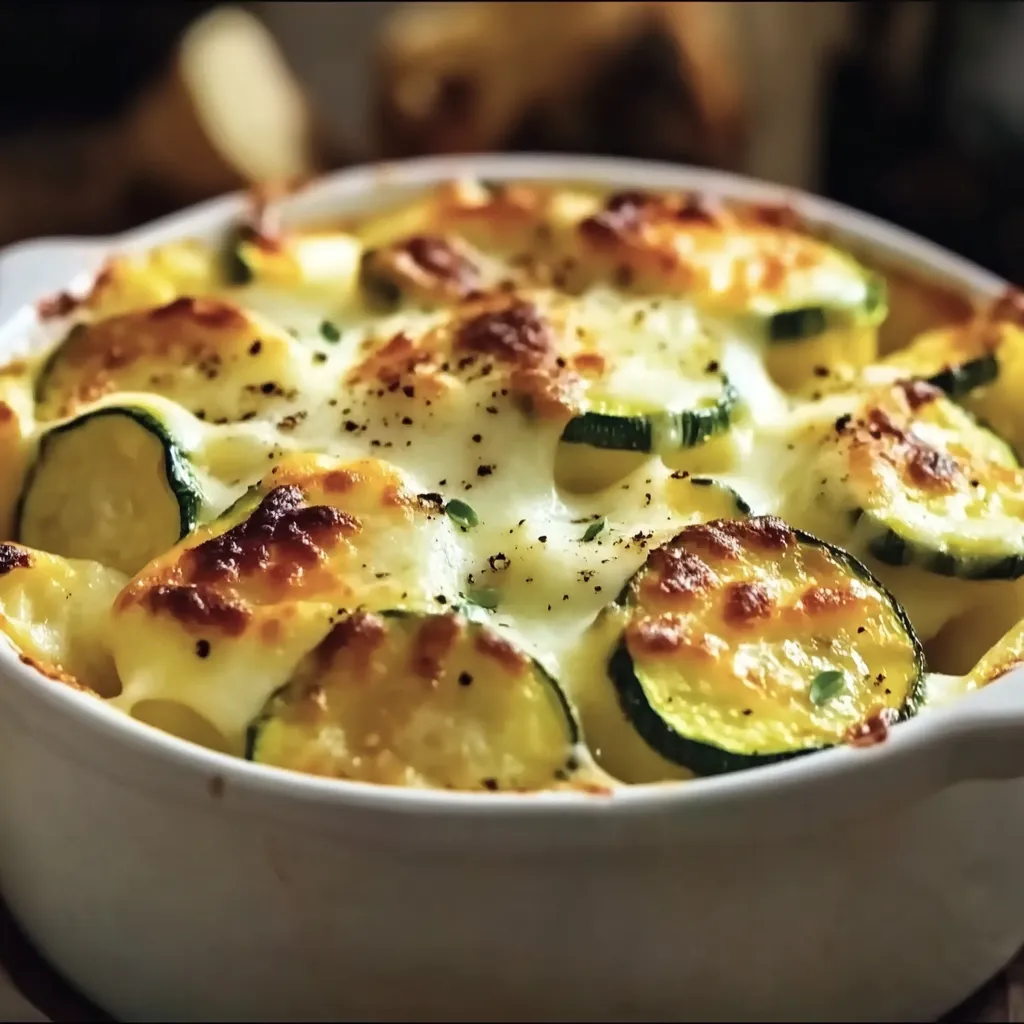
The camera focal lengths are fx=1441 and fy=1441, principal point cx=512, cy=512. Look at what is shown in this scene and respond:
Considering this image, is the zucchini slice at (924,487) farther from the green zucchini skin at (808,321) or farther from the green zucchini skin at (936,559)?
the green zucchini skin at (808,321)

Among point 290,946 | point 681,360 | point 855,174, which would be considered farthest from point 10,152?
point 290,946

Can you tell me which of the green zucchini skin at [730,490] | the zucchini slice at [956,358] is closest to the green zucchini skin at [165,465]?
the green zucchini skin at [730,490]

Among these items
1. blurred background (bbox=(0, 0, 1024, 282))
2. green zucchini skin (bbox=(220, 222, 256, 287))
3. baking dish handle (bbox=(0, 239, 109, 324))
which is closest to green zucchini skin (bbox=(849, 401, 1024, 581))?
green zucchini skin (bbox=(220, 222, 256, 287))

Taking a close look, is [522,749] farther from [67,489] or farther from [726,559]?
[67,489]

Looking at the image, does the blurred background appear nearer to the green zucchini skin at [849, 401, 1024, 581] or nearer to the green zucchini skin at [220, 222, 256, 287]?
the green zucchini skin at [220, 222, 256, 287]

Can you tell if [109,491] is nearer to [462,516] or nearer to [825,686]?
[462,516]
